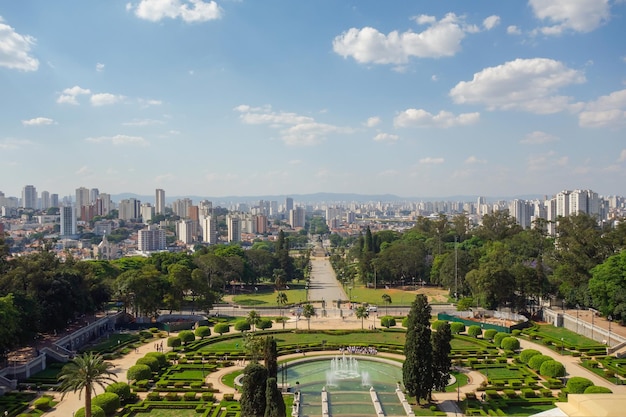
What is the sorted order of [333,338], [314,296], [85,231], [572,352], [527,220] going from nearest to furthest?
[572,352], [333,338], [314,296], [85,231], [527,220]

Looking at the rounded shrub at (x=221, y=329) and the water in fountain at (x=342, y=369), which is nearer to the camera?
the water in fountain at (x=342, y=369)

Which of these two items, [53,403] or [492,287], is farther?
[492,287]

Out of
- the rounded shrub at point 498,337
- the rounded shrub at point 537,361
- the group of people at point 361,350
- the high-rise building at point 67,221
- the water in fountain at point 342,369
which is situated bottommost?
the water in fountain at point 342,369

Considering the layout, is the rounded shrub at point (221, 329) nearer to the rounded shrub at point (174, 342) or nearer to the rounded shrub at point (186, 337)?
the rounded shrub at point (186, 337)

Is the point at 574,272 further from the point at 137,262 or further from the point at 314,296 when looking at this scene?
the point at 137,262

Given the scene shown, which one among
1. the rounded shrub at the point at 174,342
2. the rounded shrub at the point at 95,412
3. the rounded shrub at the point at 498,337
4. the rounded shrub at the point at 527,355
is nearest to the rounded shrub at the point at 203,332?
the rounded shrub at the point at 174,342

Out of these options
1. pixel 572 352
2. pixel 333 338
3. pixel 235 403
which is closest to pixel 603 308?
pixel 572 352

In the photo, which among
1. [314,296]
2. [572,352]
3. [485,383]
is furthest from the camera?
[314,296]
